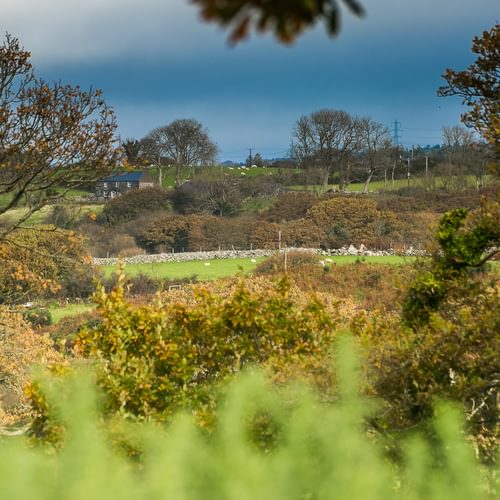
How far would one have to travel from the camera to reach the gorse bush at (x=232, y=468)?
189cm

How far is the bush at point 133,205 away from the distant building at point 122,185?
327 inches

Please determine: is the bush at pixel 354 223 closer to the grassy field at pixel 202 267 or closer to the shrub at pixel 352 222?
the shrub at pixel 352 222

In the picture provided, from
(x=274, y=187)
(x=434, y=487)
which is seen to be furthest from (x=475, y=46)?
(x=274, y=187)

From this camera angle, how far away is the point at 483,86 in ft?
23.3

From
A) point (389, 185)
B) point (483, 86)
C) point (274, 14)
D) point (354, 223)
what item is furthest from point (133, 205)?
point (274, 14)

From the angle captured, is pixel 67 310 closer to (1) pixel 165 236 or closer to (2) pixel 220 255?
(2) pixel 220 255

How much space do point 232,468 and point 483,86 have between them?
6.08 metres

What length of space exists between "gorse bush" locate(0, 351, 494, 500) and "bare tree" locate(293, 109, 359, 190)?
5418cm

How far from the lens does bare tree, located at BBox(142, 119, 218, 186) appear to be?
63531mm

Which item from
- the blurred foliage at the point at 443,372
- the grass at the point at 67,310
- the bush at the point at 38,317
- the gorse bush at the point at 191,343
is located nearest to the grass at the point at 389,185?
the grass at the point at 67,310

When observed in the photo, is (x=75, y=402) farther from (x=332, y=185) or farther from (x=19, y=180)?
(x=332, y=185)

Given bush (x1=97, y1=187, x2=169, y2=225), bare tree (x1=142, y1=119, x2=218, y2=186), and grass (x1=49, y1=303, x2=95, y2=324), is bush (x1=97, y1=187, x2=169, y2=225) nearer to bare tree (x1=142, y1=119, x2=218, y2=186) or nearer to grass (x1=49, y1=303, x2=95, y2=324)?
bare tree (x1=142, y1=119, x2=218, y2=186)

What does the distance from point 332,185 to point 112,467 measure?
61.5 metres

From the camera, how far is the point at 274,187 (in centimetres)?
5794
